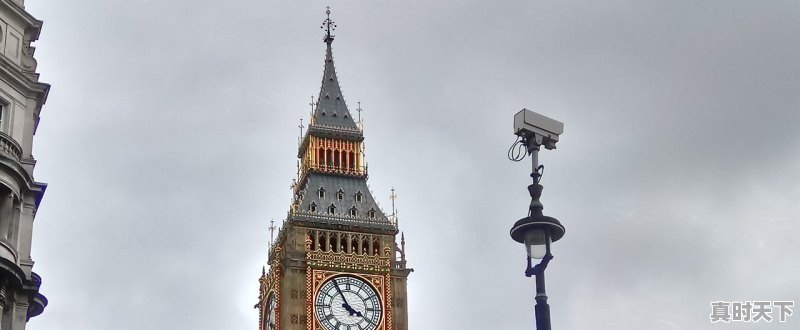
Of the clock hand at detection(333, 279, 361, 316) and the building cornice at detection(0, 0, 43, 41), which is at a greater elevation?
the clock hand at detection(333, 279, 361, 316)

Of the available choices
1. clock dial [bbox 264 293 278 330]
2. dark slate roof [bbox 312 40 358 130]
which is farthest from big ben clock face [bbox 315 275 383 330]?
dark slate roof [bbox 312 40 358 130]

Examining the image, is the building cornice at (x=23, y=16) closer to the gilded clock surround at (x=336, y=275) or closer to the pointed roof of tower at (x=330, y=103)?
the gilded clock surround at (x=336, y=275)

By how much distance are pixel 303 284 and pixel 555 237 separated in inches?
3608

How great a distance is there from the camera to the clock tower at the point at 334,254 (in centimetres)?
12594

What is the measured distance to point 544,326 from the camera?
3525cm

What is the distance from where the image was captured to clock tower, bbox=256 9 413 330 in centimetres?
12594

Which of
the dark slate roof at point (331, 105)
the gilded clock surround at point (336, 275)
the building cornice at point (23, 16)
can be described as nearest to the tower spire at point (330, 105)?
the dark slate roof at point (331, 105)

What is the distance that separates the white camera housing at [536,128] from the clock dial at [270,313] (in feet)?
299

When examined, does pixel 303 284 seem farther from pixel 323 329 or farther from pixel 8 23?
pixel 8 23

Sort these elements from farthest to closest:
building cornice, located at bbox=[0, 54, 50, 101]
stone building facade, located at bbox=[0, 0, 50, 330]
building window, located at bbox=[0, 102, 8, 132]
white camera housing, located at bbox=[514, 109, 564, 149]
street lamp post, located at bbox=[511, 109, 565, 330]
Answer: building cornice, located at bbox=[0, 54, 50, 101], building window, located at bbox=[0, 102, 8, 132], stone building facade, located at bbox=[0, 0, 50, 330], white camera housing, located at bbox=[514, 109, 564, 149], street lamp post, located at bbox=[511, 109, 565, 330]

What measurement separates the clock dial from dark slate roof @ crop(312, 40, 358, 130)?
1820cm

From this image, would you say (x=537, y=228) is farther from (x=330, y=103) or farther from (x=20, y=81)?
(x=330, y=103)

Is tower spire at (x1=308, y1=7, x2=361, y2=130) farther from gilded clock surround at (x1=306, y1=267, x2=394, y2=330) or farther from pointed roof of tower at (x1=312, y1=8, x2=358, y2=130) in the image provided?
gilded clock surround at (x1=306, y1=267, x2=394, y2=330)

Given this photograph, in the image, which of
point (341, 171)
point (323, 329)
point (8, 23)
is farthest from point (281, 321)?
point (8, 23)
